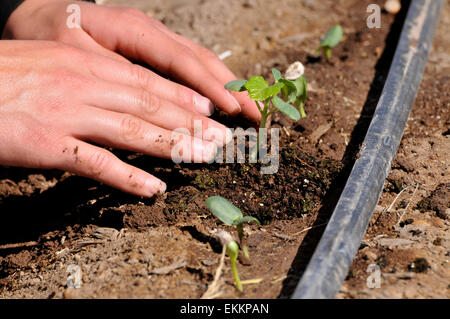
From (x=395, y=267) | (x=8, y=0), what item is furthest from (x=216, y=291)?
(x=8, y=0)

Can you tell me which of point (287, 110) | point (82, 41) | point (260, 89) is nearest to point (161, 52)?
point (82, 41)

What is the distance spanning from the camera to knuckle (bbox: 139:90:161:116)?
1803 millimetres

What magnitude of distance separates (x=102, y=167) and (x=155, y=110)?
13.0 inches

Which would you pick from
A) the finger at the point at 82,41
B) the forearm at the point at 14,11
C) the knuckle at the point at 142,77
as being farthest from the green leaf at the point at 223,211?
the forearm at the point at 14,11

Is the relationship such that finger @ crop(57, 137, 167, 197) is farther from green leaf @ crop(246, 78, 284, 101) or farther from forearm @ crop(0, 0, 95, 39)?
forearm @ crop(0, 0, 95, 39)

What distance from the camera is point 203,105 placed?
1941mm

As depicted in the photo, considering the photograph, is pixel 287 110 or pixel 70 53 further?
pixel 70 53

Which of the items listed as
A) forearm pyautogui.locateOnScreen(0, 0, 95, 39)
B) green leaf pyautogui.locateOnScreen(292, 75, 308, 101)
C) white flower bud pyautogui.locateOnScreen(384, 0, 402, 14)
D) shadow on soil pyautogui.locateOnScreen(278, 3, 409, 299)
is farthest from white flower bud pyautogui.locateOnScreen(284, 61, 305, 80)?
white flower bud pyautogui.locateOnScreen(384, 0, 402, 14)

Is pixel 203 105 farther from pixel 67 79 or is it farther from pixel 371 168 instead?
pixel 371 168

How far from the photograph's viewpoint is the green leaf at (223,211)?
1441 mm

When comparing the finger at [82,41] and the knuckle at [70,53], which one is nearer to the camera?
the knuckle at [70,53]

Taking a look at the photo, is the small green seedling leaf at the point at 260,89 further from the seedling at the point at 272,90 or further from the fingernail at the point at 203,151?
the fingernail at the point at 203,151

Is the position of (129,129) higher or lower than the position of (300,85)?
lower
